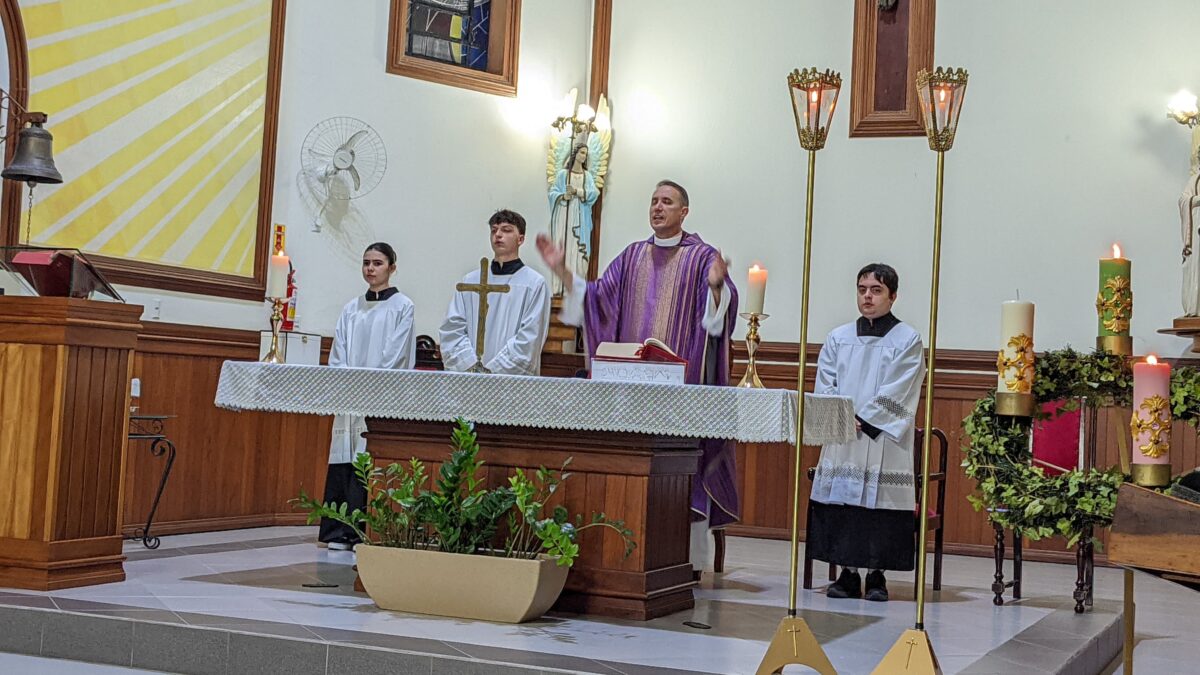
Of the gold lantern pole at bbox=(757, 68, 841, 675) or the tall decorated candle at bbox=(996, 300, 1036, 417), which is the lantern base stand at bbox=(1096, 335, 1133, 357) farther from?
the gold lantern pole at bbox=(757, 68, 841, 675)

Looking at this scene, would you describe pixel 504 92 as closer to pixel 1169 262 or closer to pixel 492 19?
A: pixel 492 19

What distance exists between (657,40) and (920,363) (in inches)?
183

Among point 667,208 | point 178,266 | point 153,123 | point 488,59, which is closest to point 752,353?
point 667,208

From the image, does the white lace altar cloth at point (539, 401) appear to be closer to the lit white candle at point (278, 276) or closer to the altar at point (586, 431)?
the altar at point (586, 431)

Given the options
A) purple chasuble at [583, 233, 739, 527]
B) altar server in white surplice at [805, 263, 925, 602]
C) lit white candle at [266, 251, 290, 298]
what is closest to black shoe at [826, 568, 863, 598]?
altar server in white surplice at [805, 263, 925, 602]

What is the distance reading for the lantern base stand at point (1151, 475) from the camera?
3.03 meters

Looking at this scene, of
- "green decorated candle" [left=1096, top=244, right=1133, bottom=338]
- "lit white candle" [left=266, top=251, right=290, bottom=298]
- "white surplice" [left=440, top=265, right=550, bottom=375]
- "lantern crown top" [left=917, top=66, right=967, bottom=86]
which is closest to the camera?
"green decorated candle" [left=1096, top=244, right=1133, bottom=338]

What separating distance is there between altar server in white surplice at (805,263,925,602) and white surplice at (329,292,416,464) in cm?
236

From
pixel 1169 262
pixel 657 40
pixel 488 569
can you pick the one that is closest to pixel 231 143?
pixel 657 40

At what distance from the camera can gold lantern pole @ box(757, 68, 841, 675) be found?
159 inches

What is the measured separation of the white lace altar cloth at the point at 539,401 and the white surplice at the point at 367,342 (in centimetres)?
181

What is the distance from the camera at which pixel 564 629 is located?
16.5 feet

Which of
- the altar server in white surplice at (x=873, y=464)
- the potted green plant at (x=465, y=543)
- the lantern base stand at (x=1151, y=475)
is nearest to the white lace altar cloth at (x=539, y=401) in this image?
the potted green plant at (x=465, y=543)

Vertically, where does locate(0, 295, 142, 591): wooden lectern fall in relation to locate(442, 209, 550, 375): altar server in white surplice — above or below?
below
